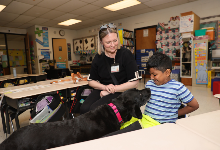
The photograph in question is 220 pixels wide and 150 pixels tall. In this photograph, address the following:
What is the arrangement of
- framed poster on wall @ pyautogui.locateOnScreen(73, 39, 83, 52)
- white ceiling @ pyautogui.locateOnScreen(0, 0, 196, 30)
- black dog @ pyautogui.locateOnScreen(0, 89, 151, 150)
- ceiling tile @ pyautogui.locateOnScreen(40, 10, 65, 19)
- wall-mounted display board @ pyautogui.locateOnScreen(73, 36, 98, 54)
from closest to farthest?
black dog @ pyautogui.locateOnScreen(0, 89, 151, 150) < white ceiling @ pyautogui.locateOnScreen(0, 0, 196, 30) < ceiling tile @ pyautogui.locateOnScreen(40, 10, 65, 19) < wall-mounted display board @ pyautogui.locateOnScreen(73, 36, 98, 54) < framed poster on wall @ pyautogui.locateOnScreen(73, 39, 83, 52)

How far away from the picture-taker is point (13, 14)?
18.0 feet

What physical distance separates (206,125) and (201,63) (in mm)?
4866

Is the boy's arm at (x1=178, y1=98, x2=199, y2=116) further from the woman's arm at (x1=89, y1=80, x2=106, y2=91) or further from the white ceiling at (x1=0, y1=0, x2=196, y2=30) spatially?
the white ceiling at (x1=0, y1=0, x2=196, y2=30)

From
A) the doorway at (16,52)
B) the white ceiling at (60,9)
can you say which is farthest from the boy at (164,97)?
the doorway at (16,52)

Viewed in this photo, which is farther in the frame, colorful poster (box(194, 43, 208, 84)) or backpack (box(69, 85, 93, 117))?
colorful poster (box(194, 43, 208, 84))

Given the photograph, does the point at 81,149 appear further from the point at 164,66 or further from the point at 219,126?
the point at 164,66

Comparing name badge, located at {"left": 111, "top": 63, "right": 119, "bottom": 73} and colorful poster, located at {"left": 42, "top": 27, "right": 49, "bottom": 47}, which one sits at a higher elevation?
colorful poster, located at {"left": 42, "top": 27, "right": 49, "bottom": 47}

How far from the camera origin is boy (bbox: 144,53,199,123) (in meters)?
1.07

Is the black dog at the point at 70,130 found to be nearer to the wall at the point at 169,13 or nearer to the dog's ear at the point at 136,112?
the dog's ear at the point at 136,112

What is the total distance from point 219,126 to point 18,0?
5508 millimetres

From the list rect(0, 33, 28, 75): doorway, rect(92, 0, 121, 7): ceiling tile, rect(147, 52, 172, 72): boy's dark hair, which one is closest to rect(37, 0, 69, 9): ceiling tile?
rect(92, 0, 121, 7): ceiling tile

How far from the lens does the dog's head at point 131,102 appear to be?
1.05m

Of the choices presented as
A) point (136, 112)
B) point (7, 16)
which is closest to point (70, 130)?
point (136, 112)

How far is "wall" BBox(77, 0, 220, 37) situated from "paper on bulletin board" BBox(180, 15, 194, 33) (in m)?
0.71
